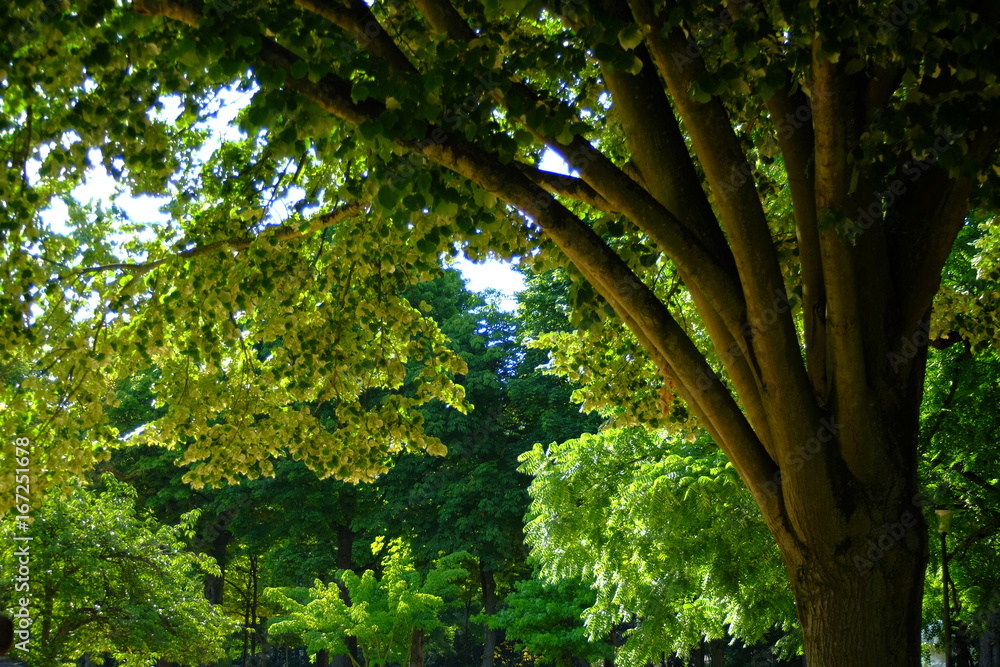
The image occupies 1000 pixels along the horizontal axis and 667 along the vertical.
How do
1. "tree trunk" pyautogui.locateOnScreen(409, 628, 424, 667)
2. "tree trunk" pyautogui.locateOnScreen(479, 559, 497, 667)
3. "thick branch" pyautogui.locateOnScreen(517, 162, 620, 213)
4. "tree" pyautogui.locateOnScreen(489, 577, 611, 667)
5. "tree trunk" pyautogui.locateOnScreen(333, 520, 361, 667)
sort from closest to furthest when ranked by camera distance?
"thick branch" pyautogui.locateOnScreen(517, 162, 620, 213), "tree" pyautogui.locateOnScreen(489, 577, 611, 667), "tree trunk" pyautogui.locateOnScreen(409, 628, 424, 667), "tree trunk" pyautogui.locateOnScreen(479, 559, 497, 667), "tree trunk" pyautogui.locateOnScreen(333, 520, 361, 667)

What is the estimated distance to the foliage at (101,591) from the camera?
14312 mm

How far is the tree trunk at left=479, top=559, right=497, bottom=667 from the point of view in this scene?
25766mm

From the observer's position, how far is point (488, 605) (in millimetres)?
26672

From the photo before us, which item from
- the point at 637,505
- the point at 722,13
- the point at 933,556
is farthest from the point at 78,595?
the point at 722,13

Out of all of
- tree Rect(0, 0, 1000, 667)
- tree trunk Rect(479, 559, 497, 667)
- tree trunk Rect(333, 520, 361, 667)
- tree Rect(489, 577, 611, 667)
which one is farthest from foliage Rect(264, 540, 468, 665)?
tree Rect(0, 0, 1000, 667)

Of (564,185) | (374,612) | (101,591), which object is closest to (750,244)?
(564,185)

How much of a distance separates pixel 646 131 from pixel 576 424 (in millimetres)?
21637

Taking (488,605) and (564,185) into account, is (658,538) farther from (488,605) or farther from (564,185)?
(488,605)

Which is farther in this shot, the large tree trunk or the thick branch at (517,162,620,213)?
the thick branch at (517,162,620,213)

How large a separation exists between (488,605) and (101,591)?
1413cm

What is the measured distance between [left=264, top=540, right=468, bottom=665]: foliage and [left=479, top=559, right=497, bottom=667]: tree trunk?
22.1ft

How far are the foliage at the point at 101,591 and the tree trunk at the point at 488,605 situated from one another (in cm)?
1135

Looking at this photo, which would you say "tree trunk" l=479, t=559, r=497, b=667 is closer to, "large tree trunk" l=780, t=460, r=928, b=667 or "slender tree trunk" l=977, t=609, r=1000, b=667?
"slender tree trunk" l=977, t=609, r=1000, b=667

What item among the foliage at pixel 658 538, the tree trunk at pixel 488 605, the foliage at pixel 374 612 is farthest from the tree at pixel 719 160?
the tree trunk at pixel 488 605
